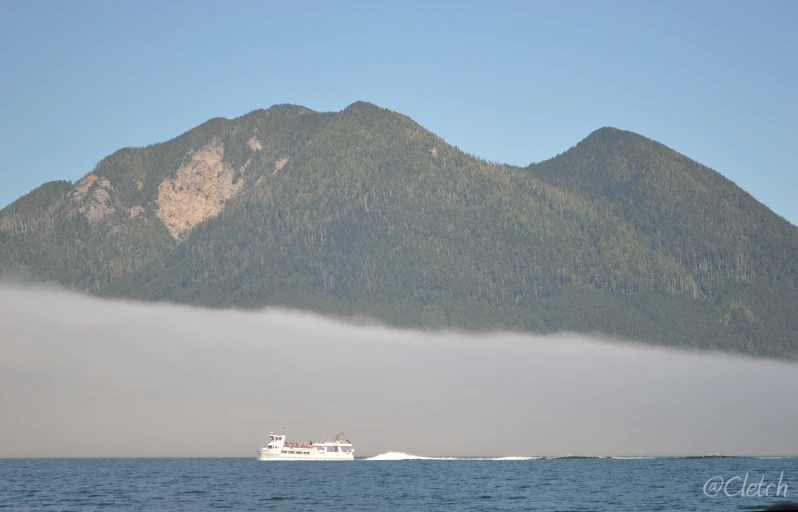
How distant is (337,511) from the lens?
516ft

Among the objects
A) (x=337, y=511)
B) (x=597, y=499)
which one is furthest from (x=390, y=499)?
(x=597, y=499)

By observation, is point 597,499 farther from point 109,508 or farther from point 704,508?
point 109,508

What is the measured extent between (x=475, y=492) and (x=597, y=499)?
89.4 feet

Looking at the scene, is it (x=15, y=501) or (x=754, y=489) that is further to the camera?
(x=754, y=489)

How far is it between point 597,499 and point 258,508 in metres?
57.4

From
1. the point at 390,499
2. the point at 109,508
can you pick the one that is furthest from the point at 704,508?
the point at 109,508

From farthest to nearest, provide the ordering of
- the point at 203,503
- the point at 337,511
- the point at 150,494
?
1. the point at 150,494
2. the point at 203,503
3. the point at 337,511

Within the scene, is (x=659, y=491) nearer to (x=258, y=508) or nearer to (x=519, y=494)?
(x=519, y=494)

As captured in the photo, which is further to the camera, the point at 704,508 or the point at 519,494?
the point at 519,494

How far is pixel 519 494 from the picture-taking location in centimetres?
19062

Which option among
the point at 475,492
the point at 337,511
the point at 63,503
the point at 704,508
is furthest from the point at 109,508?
the point at 704,508

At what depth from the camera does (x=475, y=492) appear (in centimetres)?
19600

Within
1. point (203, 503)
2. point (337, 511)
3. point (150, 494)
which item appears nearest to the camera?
point (337, 511)

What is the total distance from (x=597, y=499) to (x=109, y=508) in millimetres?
79492
